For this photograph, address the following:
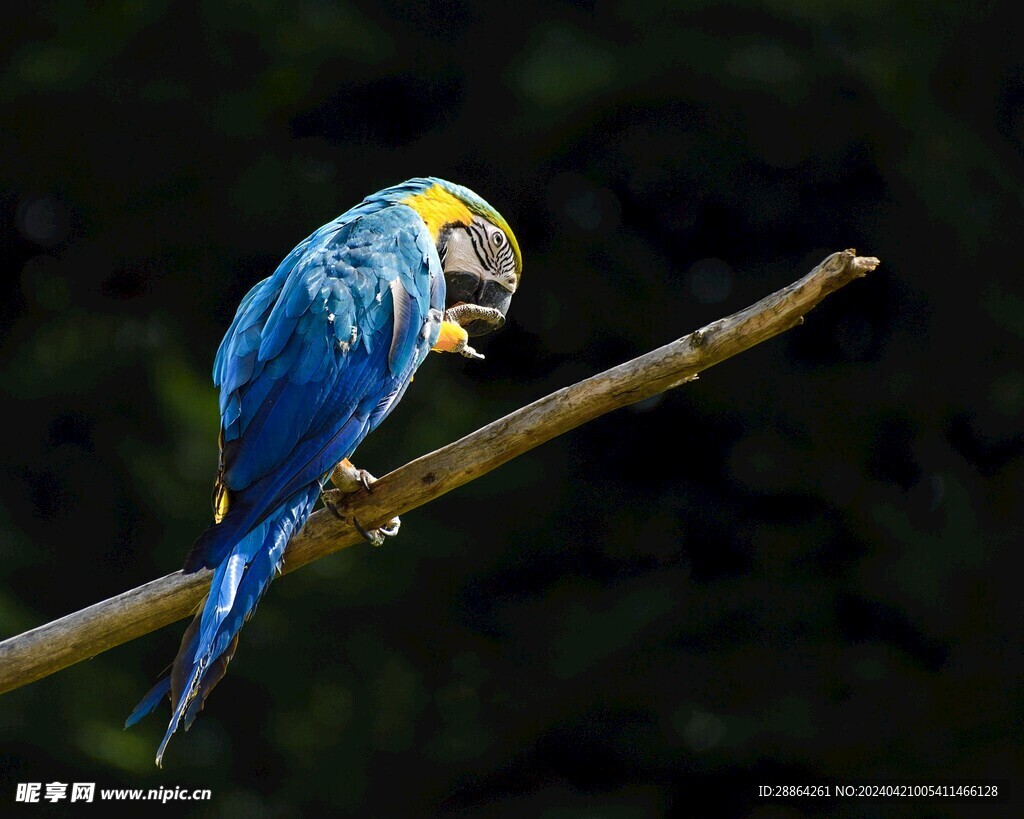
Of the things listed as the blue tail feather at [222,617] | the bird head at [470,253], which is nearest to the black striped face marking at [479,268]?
the bird head at [470,253]

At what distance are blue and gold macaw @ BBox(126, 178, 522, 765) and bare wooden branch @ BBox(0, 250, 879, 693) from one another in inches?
3.9

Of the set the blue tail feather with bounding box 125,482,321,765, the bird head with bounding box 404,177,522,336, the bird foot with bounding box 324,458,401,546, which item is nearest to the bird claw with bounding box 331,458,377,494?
the bird foot with bounding box 324,458,401,546

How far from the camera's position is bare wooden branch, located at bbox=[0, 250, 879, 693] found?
1.78 metres

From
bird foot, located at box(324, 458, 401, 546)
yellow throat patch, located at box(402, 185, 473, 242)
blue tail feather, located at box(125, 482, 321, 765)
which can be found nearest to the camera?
blue tail feather, located at box(125, 482, 321, 765)

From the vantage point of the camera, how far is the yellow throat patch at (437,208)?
232 centimetres

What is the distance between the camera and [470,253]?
2.40 meters

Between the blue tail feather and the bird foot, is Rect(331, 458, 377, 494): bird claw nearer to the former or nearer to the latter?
the bird foot

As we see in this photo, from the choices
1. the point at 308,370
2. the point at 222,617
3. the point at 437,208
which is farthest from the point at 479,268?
the point at 222,617

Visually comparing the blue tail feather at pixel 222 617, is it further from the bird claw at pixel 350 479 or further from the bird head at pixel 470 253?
the bird head at pixel 470 253

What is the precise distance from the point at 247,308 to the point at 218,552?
0.60m

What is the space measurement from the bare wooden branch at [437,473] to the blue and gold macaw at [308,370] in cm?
10

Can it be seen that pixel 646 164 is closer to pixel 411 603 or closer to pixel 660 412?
pixel 660 412

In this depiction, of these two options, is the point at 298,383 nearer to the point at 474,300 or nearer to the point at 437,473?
the point at 437,473

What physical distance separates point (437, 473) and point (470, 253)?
2.07ft
